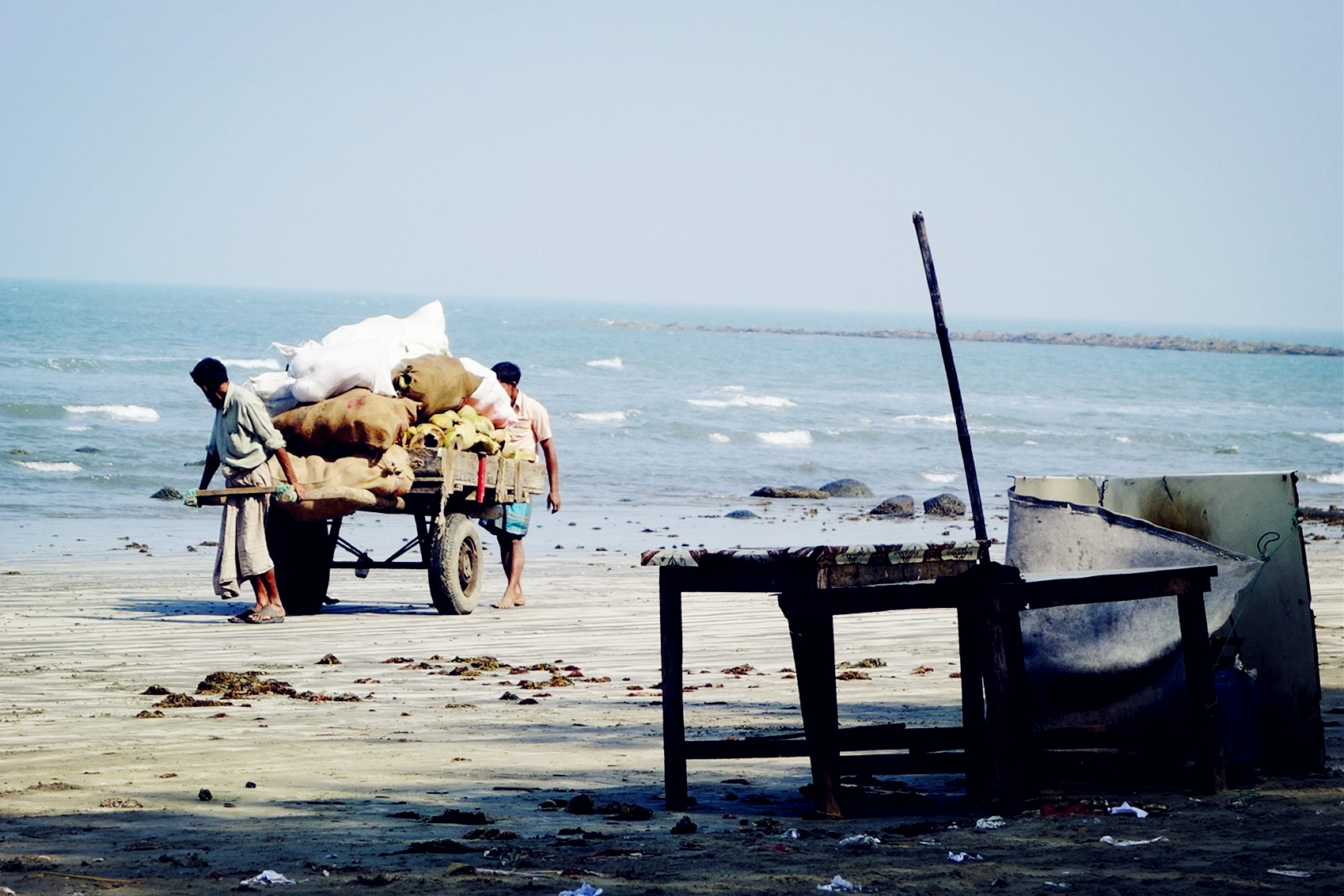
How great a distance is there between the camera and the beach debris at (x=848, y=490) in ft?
84.8

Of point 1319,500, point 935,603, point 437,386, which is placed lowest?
point 1319,500

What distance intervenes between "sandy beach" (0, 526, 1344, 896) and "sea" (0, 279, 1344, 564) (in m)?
2.75

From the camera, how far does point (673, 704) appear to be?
513cm

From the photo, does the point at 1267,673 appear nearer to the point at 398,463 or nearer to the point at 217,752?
the point at 217,752

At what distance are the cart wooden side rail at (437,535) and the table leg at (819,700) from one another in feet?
18.6

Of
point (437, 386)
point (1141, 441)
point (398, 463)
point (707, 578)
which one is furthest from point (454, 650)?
point (1141, 441)

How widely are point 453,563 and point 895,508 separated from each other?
12591 mm

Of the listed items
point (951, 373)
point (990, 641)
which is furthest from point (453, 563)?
point (990, 641)

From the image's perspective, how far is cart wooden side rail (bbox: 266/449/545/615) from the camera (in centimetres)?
1045

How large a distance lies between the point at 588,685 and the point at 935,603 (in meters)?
3.15

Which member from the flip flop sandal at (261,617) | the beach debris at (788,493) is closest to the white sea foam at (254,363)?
the beach debris at (788,493)

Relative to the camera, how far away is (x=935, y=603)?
505 cm

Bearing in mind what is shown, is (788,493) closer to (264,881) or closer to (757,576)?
(757,576)

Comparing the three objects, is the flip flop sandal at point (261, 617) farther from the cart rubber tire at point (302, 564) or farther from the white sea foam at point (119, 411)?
the white sea foam at point (119, 411)
